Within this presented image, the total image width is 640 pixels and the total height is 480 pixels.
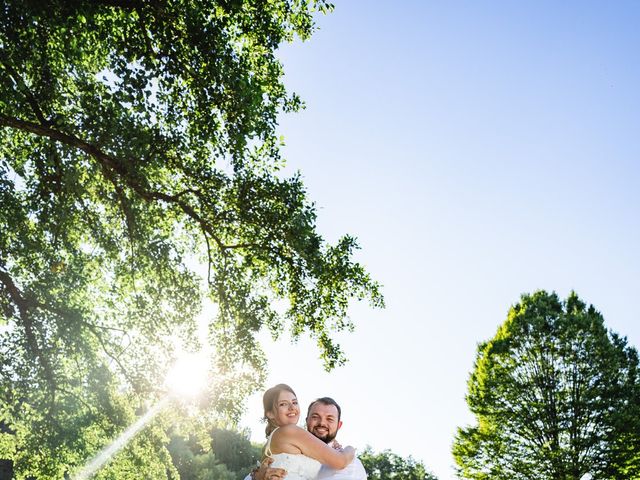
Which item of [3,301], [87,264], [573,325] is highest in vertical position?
[573,325]

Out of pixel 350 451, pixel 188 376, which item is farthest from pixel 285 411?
pixel 188 376

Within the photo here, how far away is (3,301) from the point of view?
13.6 meters

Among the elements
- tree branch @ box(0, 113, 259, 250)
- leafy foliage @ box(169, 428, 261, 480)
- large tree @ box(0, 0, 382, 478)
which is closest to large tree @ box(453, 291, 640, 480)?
large tree @ box(0, 0, 382, 478)

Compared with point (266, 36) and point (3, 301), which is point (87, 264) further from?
point (266, 36)

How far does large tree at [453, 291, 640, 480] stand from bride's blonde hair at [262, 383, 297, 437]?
73.4ft

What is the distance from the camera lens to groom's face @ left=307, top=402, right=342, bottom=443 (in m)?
5.39

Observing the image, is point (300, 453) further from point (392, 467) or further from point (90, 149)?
point (392, 467)

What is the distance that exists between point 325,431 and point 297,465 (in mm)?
601

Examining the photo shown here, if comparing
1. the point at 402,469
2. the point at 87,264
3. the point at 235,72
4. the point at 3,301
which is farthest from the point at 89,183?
the point at 402,469

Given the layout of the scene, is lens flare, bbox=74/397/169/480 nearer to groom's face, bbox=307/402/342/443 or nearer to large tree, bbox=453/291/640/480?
groom's face, bbox=307/402/342/443

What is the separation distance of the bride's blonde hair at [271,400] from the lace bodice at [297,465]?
532 millimetres

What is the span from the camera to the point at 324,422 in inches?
213

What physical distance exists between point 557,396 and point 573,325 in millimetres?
3575

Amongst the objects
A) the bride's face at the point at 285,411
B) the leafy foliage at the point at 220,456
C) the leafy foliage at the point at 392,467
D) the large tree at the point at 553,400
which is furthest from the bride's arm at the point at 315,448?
the leafy foliage at the point at 392,467
